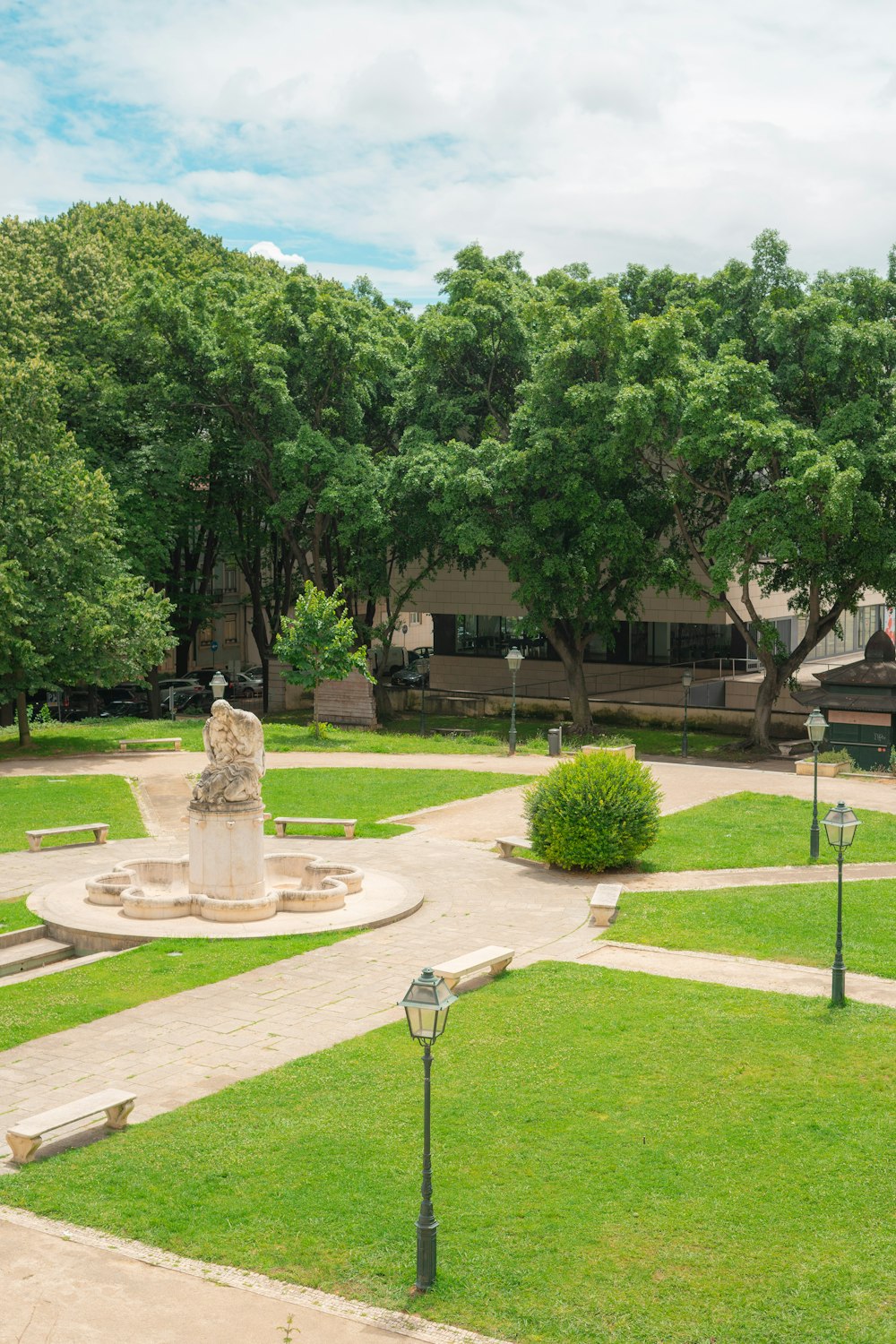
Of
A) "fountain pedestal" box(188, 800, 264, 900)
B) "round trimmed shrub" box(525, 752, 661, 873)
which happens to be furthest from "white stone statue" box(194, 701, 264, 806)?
"round trimmed shrub" box(525, 752, 661, 873)

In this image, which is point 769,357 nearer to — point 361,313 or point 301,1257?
point 361,313

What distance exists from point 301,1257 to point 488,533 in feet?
98.5

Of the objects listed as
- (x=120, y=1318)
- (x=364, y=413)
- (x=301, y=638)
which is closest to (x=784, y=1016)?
(x=120, y=1318)

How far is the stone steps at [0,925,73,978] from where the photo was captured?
17438mm

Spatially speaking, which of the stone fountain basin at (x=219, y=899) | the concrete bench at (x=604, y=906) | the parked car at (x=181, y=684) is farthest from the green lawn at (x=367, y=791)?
the parked car at (x=181, y=684)

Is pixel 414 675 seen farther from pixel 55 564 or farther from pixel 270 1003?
pixel 270 1003

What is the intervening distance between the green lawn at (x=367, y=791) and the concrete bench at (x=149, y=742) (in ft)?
14.2

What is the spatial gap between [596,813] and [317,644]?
16.7 meters

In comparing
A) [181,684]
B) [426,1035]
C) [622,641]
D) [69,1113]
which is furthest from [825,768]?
[181,684]

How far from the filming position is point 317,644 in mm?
37000

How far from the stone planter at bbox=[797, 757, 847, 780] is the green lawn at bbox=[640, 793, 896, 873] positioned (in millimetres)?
3900

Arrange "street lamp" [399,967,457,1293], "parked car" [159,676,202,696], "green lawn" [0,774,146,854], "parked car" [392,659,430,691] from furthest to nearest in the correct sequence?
"parked car" [392,659,430,691] < "parked car" [159,676,202,696] < "green lawn" [0,774,146,854] < "street lamp" [399,967,457,1293]

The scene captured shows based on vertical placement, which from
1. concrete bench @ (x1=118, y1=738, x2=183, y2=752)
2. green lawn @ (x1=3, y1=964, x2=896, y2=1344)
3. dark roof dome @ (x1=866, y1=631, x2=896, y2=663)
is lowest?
green lawn @ (x1=3, y1=964, x2=896, y2=1344)

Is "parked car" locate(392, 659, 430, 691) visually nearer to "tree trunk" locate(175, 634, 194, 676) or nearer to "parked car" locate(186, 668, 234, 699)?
"parked car" locate(186, 668, 234, 699)
